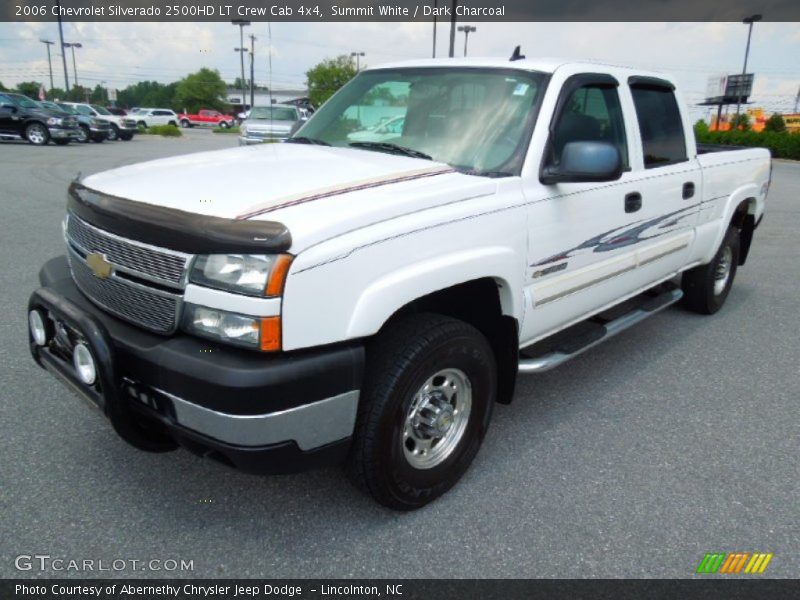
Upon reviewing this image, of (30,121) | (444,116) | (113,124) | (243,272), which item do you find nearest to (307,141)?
(444,116)

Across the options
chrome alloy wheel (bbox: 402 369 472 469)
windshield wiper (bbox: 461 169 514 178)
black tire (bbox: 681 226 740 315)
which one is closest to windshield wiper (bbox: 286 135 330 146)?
windshield wiper (bbox: 461 169 514 178)

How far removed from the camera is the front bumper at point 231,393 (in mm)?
2021

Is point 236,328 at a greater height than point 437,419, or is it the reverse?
point 236,328

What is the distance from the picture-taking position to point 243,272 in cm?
206

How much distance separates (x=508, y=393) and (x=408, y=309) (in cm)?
77

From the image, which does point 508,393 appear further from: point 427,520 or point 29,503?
point 29,503

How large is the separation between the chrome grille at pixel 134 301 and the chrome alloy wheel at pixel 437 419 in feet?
3.24

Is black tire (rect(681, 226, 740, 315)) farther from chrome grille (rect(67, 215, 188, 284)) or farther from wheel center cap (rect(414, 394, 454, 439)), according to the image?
chrome grille (rect(67, 215, 188, 284))

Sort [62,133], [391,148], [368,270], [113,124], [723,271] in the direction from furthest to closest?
[113,124], [62,133], [723,271], [391,148], [368,270]

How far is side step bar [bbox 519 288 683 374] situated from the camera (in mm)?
3193

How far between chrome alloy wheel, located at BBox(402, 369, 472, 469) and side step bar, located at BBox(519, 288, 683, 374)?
1.50ft

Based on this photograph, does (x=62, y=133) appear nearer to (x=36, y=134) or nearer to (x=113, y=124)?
(x=36, y=134)

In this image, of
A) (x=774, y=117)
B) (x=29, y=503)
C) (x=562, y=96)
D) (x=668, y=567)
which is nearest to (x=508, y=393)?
(x=668, y=567)

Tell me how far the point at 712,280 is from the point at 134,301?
4.58 m
